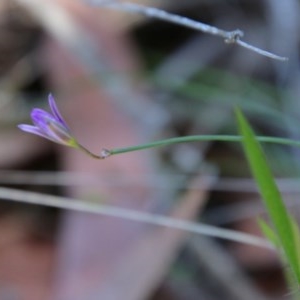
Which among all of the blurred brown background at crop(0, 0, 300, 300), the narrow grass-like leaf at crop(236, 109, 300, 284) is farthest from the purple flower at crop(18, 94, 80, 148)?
the blurred brown background at crop(0, 0, 300, 300)

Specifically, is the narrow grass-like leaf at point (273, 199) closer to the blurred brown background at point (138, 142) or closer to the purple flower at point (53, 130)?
the purple flower at point (53, 130)

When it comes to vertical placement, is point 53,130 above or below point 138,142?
below

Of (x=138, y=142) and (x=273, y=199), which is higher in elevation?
(x=138, y=142)

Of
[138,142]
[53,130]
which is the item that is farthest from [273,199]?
[138,142]

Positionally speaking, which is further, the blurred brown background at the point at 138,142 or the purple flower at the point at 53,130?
the blurred brown background at the point at 138,142

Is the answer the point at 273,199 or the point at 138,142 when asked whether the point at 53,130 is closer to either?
the point at 273,199

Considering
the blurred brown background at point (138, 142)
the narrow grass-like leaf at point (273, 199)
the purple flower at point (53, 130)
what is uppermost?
the blurred brown background at point (138, 142)

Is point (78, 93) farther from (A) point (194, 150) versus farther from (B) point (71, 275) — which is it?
(B) point (71, 275)

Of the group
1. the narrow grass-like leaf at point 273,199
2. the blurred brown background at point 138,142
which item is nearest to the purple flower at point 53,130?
the narrow grass-like leaf at point 273,199

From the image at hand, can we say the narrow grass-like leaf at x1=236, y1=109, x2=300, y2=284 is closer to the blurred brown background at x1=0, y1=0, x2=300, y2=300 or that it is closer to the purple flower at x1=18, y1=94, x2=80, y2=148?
the purple flower at x1=18, y1=94, x2=80, y2=148

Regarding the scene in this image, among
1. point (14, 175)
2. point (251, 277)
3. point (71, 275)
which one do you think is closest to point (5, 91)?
point (14, 175)

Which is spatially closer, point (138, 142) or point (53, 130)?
point (53, 130)
